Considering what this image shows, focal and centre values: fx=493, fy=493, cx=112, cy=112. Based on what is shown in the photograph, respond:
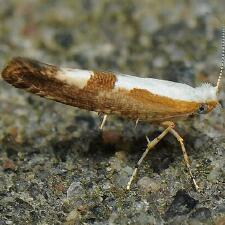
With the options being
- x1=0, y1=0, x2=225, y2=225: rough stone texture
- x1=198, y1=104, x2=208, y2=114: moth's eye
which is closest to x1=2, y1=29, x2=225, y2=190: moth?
x1=198, y1=104, x2=208, y2=114: moth's eye

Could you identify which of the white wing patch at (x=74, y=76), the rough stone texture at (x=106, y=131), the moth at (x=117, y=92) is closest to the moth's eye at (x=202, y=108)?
the moth at (x=117, y=92)

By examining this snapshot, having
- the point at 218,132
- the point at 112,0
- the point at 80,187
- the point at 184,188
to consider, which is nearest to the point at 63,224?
the point at 80,187

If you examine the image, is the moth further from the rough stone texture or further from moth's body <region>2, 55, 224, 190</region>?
the rough stone texture

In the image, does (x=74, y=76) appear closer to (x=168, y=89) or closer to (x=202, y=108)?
(x=168, y=89)

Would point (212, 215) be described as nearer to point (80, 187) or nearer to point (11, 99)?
point (80, 187)

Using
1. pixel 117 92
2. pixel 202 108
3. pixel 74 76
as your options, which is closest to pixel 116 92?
pixel 117 92

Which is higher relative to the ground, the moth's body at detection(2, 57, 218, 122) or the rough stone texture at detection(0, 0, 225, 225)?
the moth's body at detection(2, 57, 218, 122)
